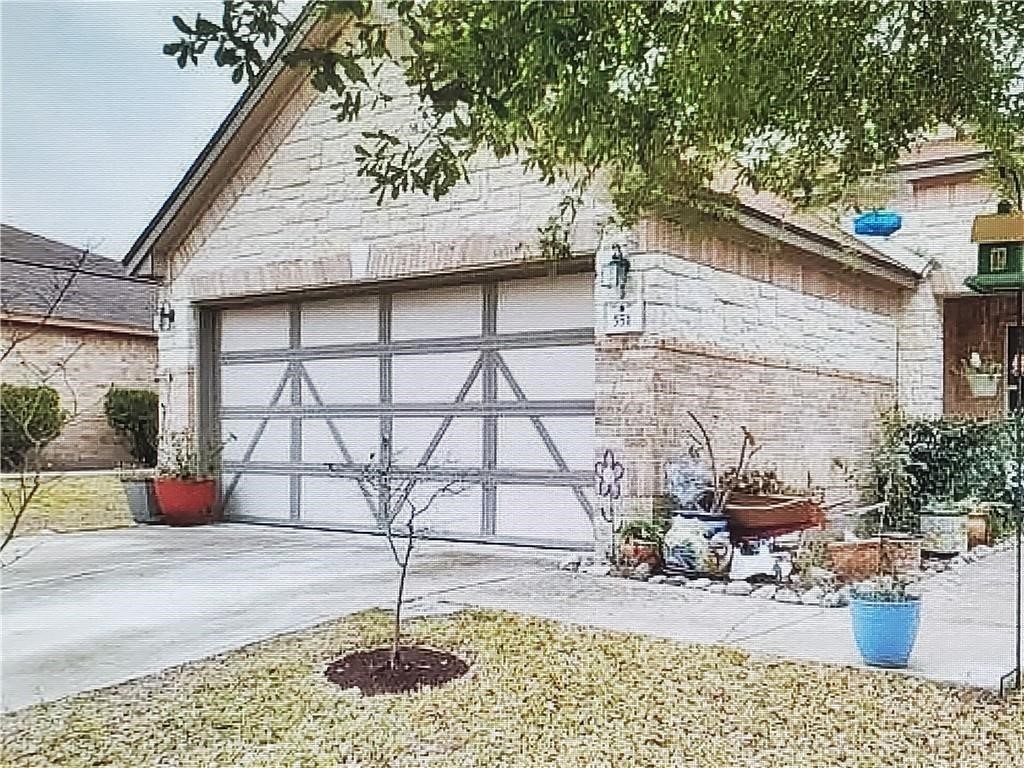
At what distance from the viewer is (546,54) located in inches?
64.6

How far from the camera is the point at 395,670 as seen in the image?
129 inches

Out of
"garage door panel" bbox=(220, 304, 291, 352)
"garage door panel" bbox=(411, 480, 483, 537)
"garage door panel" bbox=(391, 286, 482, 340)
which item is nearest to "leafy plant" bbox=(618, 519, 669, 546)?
"garage door panel" bbox=(411, 480, 483, 537)

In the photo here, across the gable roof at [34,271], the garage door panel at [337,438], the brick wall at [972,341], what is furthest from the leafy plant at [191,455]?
the brick wall at [972,341]

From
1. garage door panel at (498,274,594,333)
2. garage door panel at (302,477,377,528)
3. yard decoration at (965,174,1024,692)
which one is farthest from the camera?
garage door panel at (302,477,377,528)

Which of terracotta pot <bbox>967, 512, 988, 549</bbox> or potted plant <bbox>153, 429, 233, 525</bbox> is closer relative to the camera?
terracotta pot <bbox>967, 512, 988, 549</bbox>

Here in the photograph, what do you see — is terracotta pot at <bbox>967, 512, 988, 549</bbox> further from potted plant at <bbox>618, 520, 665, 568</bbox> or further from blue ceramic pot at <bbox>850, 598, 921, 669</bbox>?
blue ceramic pot at <bbox>850, 598, 921, 669</bbox>

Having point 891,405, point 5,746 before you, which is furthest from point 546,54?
point 891,405

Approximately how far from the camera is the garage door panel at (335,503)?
705 centimetres

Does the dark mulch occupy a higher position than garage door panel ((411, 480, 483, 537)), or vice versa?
garage door panel ((411, 480, 483, 537))

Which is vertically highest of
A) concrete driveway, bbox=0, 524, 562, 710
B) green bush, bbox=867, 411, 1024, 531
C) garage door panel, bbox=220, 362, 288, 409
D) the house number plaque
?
the house number plaque

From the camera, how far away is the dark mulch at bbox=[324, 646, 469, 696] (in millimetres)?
3139

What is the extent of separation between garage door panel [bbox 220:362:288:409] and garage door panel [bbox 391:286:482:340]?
123cm

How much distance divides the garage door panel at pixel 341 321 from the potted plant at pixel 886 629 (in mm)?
4434

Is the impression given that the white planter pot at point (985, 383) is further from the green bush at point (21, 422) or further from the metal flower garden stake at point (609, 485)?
the green bush at point (21, 422)
